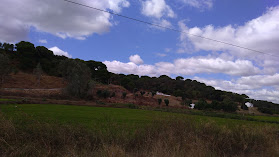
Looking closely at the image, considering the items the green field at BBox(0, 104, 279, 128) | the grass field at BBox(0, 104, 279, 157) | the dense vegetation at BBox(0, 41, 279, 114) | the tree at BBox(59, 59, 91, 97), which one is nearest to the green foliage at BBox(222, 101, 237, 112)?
the dense vegetation at BBox(0, 41, 279, 114)

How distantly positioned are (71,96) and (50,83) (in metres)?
17.3

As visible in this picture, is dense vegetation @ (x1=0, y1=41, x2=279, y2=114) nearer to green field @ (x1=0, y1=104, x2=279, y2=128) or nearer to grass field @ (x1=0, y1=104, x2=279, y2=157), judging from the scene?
green field @ (x1=0, y1=104, x2=279, y2=128)

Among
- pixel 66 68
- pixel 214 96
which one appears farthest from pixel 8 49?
pixel 214 96

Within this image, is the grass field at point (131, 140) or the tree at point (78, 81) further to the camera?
the tree at point (78, 81)

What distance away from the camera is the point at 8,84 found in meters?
50.9

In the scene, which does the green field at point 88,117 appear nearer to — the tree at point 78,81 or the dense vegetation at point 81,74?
the tree at point 78,81

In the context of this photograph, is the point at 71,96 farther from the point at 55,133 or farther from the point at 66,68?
the point at 55,133

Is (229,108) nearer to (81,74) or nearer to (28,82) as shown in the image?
(81,74)

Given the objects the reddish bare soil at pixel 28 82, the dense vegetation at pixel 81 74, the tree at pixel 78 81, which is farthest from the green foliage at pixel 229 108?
the reddish bare soil at pixel 28 82

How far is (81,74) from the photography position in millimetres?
52156

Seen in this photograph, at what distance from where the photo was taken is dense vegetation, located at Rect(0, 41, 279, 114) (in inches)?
2008

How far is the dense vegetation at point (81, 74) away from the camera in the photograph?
167 ft

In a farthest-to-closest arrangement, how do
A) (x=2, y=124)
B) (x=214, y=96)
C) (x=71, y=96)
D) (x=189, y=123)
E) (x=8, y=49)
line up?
(x=214, y=96) < (x=8, y=49) < (x=71, y=96) < (x=189, y=123) < (x=2, y=124)

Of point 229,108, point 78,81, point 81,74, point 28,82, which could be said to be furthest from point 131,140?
point 229,108
